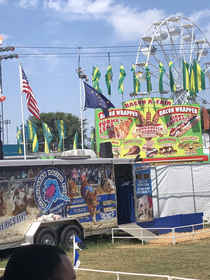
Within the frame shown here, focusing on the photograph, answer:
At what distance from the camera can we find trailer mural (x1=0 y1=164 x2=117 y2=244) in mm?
10531

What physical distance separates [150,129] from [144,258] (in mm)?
18388

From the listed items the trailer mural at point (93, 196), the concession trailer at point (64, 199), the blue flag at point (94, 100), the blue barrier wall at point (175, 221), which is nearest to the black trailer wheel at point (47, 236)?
the concession trailer at point (64, 199)

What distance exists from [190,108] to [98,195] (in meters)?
17.6

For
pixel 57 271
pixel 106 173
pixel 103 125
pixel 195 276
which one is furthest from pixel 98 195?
pixel 103 125

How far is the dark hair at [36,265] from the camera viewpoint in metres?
0.97

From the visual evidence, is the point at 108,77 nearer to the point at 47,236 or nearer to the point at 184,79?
the point at 184,79

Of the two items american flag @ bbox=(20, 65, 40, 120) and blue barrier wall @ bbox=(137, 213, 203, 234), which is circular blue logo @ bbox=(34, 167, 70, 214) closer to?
blue barrier wall @ bbox=(137, 213, 203, 234)

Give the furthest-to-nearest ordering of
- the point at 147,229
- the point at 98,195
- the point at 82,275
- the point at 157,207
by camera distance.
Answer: the point at 157,207
the point at 147,229
the point at 98,195
the point at 82,275

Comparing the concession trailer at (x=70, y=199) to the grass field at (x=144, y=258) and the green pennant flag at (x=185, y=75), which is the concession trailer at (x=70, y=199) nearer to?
the grass field at (x=144, y=258)

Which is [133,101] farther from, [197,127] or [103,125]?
[197,127]

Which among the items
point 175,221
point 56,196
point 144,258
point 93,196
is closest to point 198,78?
point 175,221

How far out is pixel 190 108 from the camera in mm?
28719

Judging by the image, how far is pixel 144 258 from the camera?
33.6 ft

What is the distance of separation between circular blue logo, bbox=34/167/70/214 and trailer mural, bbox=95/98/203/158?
619 inches
